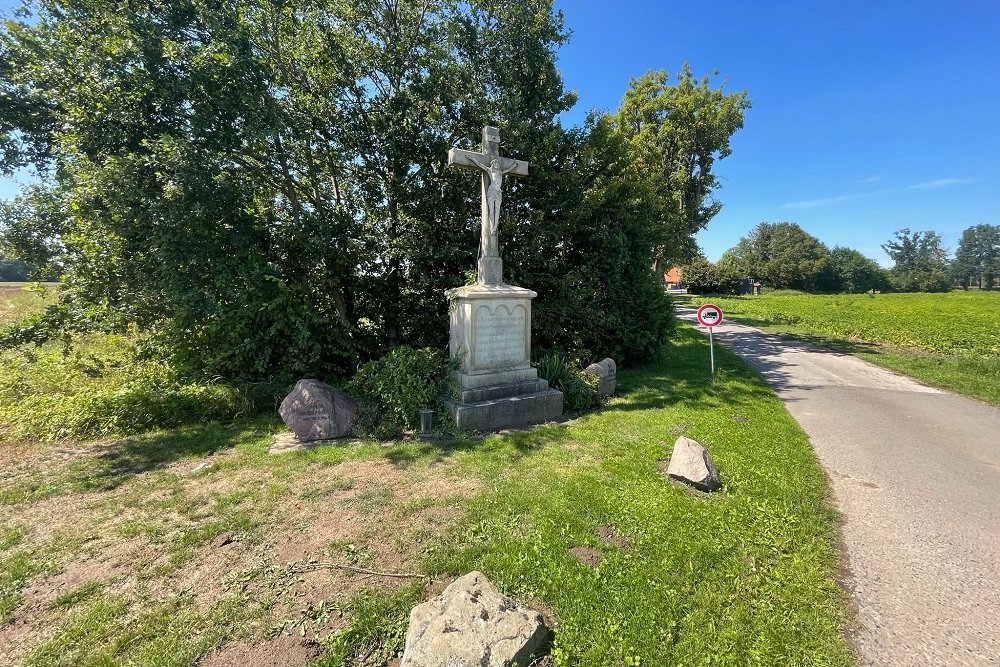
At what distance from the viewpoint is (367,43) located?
8.05 meters

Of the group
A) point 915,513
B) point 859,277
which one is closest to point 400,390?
point 915,513

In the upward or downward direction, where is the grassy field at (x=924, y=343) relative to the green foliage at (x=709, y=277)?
downward

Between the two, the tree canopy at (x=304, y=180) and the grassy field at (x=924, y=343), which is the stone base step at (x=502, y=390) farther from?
the grassy field at (x=924, y=343)

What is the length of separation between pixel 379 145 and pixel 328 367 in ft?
15.6

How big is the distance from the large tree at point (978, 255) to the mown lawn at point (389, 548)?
148m

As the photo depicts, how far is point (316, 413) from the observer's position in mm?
5719

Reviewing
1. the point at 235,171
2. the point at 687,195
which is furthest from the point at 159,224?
the point at 687,195

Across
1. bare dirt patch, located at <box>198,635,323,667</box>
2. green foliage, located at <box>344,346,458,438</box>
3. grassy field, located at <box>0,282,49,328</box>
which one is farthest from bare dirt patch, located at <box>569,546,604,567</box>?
grassy field, located at <box>0,282,49,328</box>

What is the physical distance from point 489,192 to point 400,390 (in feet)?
12.1

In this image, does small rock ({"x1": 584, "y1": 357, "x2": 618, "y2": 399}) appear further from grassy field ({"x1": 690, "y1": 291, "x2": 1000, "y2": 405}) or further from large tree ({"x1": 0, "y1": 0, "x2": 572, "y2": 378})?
grassy field ({"x1": 690, "y1": 291, "x2": 1000, "y2": 405})

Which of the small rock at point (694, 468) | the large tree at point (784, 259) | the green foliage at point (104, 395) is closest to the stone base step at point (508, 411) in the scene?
the small rock at point (694, 468)

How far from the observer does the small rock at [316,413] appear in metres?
5.64

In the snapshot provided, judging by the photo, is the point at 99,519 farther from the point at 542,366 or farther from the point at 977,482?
the point at 977,482

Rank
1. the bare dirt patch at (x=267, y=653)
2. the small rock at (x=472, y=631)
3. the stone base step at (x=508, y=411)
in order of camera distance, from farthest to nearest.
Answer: the stone base step at (x=508, y=411)
the bare dirt patch at (x=267, y=653)
the small rock at (x=472, y=631)
